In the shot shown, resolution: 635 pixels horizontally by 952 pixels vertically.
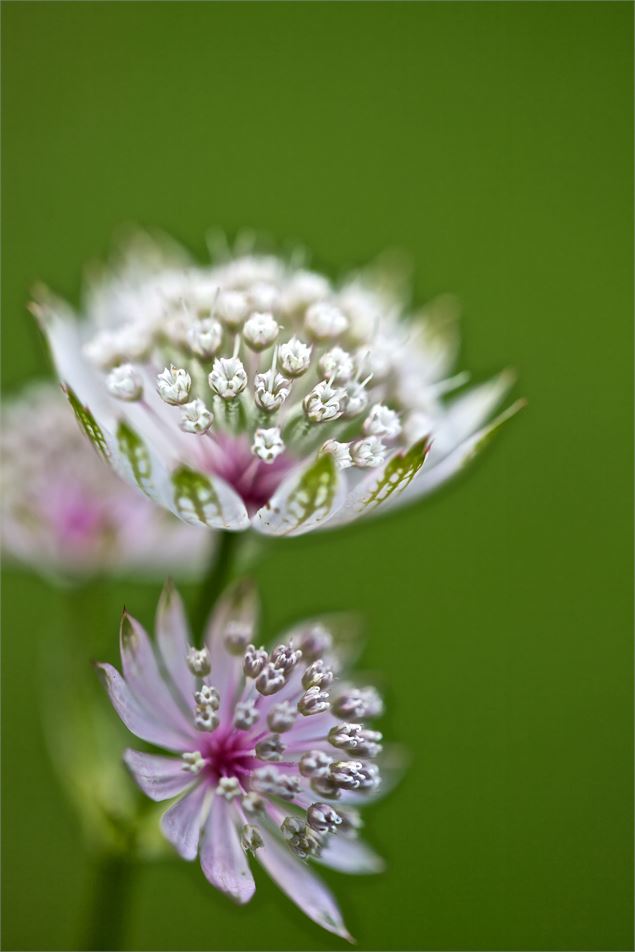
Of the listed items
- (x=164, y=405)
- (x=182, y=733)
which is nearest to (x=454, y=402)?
(x=164, y=405)

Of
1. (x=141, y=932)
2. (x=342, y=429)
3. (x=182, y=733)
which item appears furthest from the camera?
(x=141, y=932)

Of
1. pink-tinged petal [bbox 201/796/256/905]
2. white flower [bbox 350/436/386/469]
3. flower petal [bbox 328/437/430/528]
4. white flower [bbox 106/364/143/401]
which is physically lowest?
pink-tinged petal [bbox 201/796/256/905]

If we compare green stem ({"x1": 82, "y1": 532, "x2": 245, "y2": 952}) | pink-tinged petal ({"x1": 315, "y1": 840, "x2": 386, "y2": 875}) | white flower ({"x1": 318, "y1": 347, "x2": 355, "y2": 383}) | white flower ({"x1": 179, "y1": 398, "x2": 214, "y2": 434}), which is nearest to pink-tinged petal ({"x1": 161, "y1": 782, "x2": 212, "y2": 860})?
pink-tinged petal ({"x1": 315, "y1": 840, "x2": 386, "y2": 875})

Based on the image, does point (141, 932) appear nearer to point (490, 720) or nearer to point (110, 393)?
point (490, 720)

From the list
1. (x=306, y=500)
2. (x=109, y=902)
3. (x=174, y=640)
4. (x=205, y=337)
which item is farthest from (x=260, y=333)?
(x=109, y=902)

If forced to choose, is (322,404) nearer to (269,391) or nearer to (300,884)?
(269,391)

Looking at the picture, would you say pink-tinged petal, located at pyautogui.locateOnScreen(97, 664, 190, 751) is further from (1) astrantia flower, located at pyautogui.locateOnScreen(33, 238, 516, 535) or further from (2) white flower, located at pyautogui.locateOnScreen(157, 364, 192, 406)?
(2) white flower, located at pyautogui.locateOnScreen(157, 364, 192, 406)
